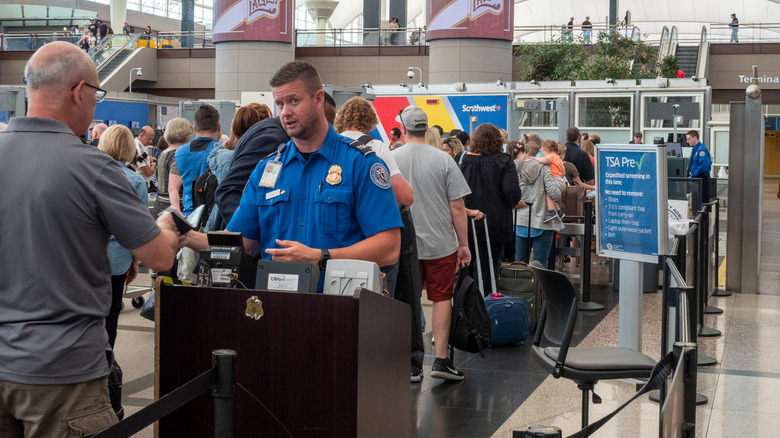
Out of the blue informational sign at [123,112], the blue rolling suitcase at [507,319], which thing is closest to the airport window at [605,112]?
the blue informational sign at [123,112]

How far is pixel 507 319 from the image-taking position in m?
6.75

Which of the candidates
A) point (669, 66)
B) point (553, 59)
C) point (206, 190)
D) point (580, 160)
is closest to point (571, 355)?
point (206, 190)

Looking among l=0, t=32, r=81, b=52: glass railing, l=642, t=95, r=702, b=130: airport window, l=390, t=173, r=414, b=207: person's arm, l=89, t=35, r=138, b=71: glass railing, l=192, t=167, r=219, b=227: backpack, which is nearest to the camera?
l=390, t=173, r=414, b=207: person's arm

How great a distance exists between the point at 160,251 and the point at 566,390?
12.2ft

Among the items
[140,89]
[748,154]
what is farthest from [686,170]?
[140,89]

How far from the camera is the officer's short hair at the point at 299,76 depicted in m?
3.00

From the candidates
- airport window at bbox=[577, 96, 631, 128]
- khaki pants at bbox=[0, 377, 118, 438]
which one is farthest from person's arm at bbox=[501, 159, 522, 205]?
airport window at bbox=[577, 96, 631, 128]

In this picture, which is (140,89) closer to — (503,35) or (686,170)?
(503,35)

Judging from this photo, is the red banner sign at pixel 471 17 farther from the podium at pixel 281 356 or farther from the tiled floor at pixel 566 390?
the podium at pixel 281 356

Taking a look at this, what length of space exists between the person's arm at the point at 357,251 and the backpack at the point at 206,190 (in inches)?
113

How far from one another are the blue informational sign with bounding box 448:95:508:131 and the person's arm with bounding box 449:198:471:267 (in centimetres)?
1270

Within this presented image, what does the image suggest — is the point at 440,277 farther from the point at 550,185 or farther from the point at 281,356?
the point at 550,185

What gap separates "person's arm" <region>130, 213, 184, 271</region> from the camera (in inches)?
93.4

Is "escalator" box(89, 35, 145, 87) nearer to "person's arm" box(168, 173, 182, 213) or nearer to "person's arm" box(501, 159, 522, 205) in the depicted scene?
"person's arm" box(168, 173, 182, 213)
